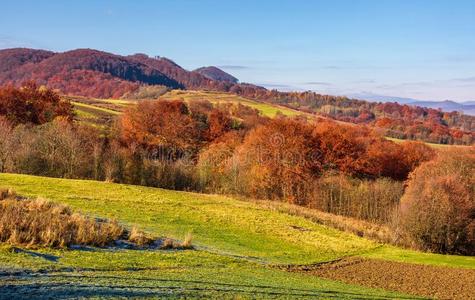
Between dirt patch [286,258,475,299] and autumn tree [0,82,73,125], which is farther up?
autumn tree [0,82,73,125]

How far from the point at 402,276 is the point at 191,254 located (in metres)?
12.2

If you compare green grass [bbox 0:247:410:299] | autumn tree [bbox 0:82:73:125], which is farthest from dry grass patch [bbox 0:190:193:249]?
autumn tree [bbox 0:82:73:125]

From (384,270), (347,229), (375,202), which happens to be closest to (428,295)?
(384,270)

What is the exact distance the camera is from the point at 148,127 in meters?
94.9

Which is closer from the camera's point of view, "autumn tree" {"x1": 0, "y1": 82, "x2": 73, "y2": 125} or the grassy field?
the grassy field

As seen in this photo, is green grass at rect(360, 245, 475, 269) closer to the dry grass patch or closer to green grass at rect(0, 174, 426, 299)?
green grass at rect(0, 174, 426, 299)

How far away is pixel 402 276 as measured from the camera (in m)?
25.0

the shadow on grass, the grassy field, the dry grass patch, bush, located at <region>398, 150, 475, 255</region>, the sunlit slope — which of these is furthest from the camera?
bush, located at <region>398, 150, 475, 255</region>

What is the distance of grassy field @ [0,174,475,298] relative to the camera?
40.9 feet

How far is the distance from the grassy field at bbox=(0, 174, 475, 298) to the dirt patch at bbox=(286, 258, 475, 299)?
1560 mm

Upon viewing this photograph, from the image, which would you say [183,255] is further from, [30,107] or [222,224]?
[30,107]

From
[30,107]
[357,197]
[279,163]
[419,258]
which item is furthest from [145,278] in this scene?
[30,107]

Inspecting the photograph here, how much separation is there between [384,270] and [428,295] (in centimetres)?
567

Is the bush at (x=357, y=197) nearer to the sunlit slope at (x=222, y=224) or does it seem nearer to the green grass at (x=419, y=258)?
the sunlit slope at (x=222, y=224)
